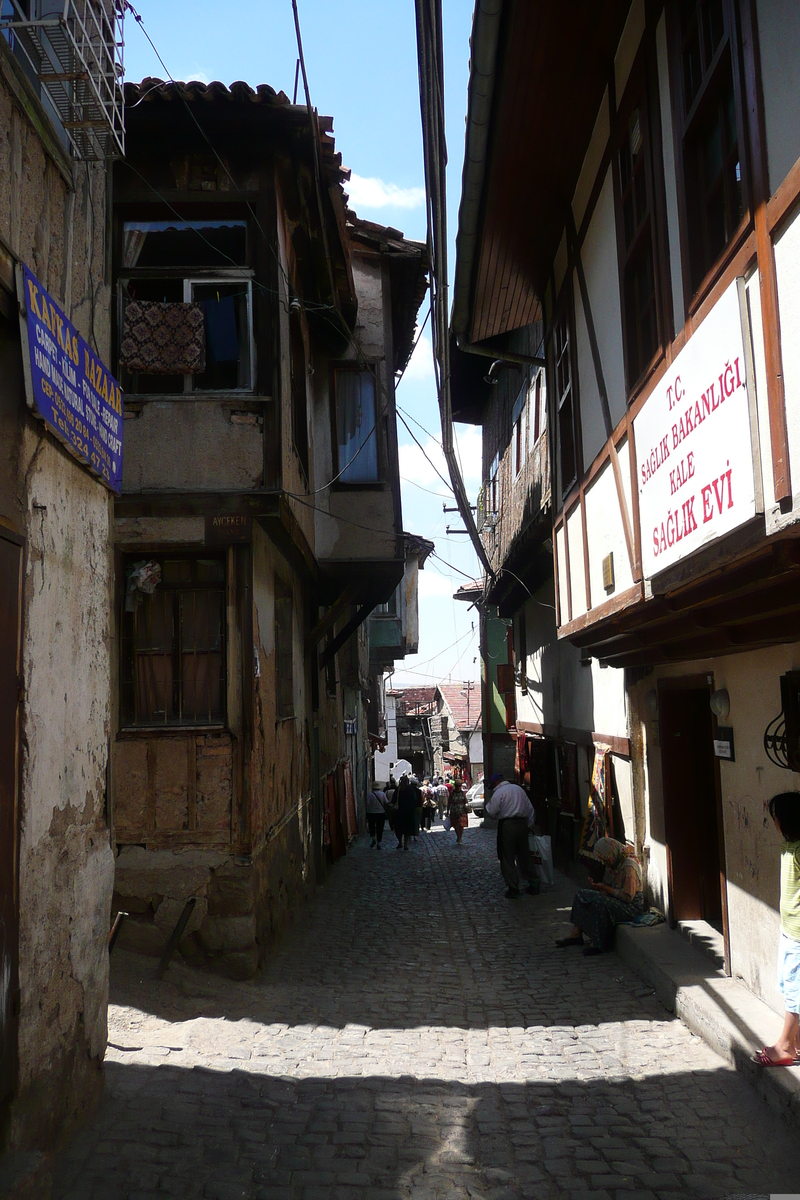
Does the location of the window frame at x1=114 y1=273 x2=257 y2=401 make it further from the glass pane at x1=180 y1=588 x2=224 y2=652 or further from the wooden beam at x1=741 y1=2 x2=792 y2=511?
the wooden beam at x1=741 y1=2 x2=792 y2=511

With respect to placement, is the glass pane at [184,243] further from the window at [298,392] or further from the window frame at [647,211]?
the window frame at [647,211]

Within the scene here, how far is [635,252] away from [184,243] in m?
4.89

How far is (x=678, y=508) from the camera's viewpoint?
501 cm

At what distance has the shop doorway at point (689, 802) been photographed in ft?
26.4

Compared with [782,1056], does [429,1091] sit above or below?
below

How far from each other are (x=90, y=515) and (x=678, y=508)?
325 centimetres

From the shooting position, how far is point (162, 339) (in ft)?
28.5

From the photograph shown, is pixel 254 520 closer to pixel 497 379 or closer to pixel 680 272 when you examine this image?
pixel 680 272

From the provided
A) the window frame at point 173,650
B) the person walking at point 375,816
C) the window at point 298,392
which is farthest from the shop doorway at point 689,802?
the person walking at point 375,816

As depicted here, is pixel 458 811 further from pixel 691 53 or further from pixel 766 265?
pixel 766 265

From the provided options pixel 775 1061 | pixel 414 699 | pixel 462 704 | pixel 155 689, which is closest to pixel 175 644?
pixel 155 689

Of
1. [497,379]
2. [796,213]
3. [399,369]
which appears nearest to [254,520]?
[796,213]

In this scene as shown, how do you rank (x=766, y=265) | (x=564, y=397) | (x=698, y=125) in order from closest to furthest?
(x=766, y=265) → (x=698, y=125) → (x=564, y=397)

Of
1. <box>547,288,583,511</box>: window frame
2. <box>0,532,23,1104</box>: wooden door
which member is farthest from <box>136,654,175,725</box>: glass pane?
<box>0,532,23,1104</box>: wooden door
